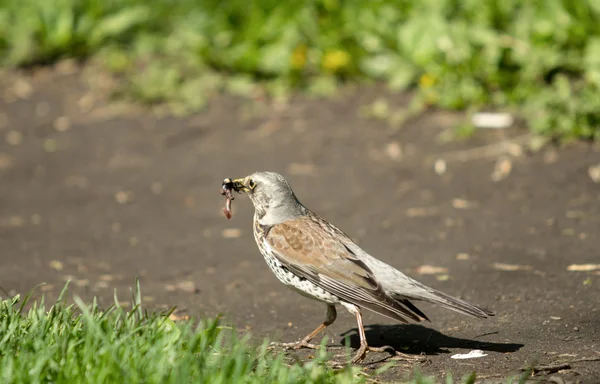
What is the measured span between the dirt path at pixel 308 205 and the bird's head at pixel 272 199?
80 centimetres

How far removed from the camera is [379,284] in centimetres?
523

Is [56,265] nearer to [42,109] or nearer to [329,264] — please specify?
[329,264]

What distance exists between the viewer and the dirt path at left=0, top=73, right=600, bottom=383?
5.95 meters

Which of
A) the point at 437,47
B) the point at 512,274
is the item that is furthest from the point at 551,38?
the point at 512,274

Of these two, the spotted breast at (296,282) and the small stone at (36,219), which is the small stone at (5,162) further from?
the spotted breast at (296,282)

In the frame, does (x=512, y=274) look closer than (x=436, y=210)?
Yes

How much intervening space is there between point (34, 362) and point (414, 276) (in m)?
3.62

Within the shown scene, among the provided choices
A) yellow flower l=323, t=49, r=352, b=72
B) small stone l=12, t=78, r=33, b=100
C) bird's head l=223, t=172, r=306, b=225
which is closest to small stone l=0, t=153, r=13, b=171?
small stone l=12, t=78, r=33, b=100

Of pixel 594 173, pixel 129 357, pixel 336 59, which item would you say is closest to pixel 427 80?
pixel 336 59

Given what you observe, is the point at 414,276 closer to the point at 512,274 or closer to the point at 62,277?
the point at 512,274

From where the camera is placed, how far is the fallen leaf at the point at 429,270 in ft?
23.4

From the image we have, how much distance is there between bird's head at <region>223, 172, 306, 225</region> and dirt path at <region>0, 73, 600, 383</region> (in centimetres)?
80

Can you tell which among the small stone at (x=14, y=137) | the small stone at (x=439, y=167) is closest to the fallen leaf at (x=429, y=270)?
the small stone at (x=439, y=167)

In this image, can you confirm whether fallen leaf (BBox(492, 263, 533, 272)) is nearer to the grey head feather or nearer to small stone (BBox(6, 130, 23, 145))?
the grey head feather
